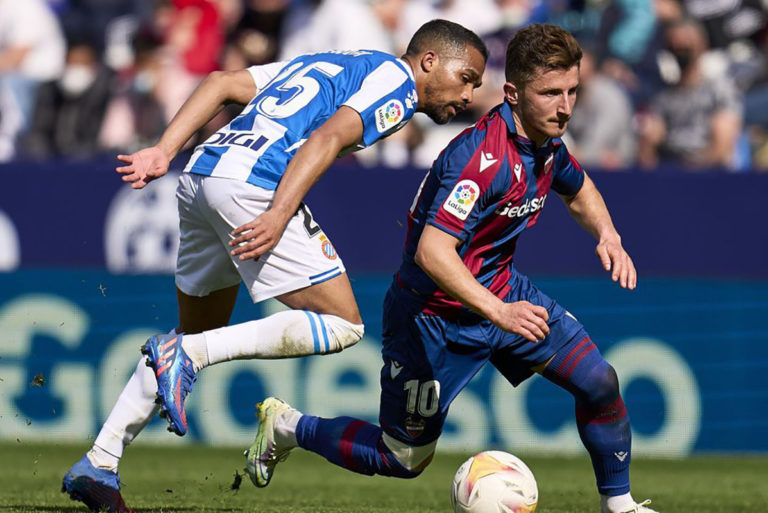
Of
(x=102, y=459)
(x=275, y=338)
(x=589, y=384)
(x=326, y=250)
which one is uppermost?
(x=326, y=250)

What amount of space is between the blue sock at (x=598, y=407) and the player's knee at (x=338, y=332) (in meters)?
0.87

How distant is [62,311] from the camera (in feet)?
33.5

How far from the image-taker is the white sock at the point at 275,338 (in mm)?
5656

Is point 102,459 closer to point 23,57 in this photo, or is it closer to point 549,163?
point 549,163

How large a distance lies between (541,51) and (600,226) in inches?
39.0

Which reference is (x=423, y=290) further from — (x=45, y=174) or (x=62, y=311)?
(x=45, y=174)

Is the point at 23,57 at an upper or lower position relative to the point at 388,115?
lower

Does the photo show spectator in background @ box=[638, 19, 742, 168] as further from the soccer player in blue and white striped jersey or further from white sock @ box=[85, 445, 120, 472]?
white sock @ box=[85, 445, 120, 472]

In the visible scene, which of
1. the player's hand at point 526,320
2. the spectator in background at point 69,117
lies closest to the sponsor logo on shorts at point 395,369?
the player's hand at point 526,320

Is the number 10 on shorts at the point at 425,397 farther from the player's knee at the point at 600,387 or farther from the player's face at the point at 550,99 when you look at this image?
the player's face at the point at 550,99

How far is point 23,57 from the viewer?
43.6 ft

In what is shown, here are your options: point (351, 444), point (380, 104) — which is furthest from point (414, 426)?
point (380, 104)

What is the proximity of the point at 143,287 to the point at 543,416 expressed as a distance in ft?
10.6

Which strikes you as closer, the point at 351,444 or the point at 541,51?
the point at 541,51
